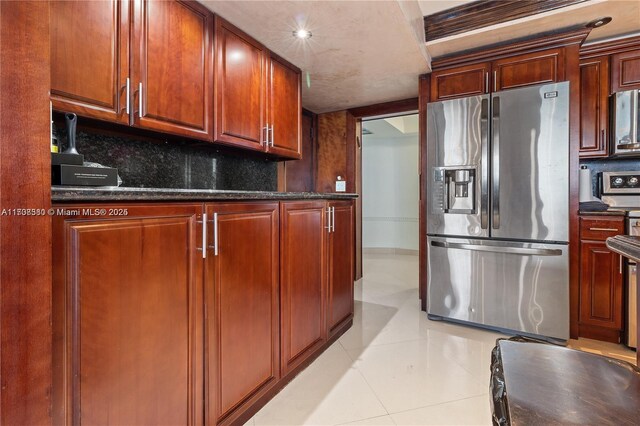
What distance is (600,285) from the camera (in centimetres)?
224

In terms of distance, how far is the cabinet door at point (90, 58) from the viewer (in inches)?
47.6

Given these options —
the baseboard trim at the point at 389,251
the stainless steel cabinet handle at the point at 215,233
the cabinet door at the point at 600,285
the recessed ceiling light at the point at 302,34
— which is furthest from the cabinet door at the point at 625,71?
the baseboard trim at the point at 389,251

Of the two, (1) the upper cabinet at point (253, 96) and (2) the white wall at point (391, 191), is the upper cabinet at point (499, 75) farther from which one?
(2) the white wall at point (391, 191)

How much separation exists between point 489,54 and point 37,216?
2.92 metres

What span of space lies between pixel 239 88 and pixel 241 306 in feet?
4.58

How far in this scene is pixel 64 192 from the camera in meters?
0.78

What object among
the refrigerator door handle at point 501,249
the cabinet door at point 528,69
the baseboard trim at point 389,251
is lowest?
the baseboard trim at point 389,251

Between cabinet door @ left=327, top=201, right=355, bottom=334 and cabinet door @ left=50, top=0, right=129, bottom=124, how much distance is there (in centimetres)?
135

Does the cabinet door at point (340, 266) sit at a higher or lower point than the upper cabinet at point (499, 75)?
lower

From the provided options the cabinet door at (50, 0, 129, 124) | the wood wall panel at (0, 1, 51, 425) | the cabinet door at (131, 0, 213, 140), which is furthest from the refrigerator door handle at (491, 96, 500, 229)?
the wood wall panel at (0, 1, 51, 425)

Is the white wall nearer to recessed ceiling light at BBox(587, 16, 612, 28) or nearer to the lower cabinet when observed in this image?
recessed ceiling light at BBox(587, 16, 612, 28)

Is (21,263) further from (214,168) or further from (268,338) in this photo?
(214,168)

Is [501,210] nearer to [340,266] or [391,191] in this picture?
[340,266]

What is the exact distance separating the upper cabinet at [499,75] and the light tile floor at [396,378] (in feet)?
6.36
